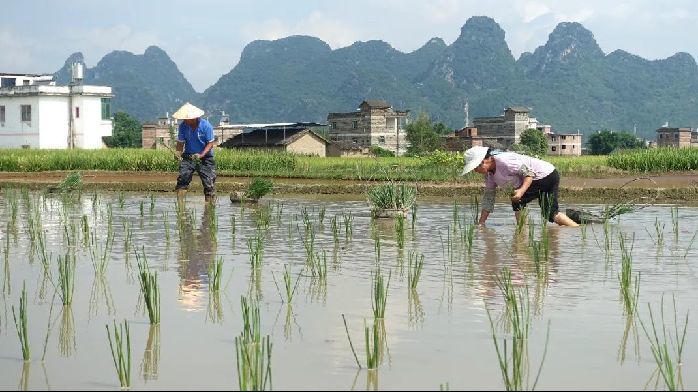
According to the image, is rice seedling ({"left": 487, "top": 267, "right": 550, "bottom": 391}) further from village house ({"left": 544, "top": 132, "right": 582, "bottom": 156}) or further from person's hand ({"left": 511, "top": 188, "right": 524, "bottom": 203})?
village house ({"left": 544, "top": 132, "right": 582, "bottom": 156})

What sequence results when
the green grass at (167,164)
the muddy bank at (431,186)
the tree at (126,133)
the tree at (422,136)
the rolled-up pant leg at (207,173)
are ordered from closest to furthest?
the rolled-up pant leg at (207,173) < the muddy bank at (431,186) < the green grass at (167,164) < the tree at (422,136) < the tree at (126,133)

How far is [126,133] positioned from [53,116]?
130 ft

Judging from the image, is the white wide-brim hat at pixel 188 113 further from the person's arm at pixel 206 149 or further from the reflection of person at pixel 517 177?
the reflection of person at pixel 517 177

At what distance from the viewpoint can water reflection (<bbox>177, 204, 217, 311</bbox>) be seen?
589 centimetres

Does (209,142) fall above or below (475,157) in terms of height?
above

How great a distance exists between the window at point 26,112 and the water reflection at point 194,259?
3891 cm

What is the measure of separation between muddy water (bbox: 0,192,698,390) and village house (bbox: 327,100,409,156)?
62758mm

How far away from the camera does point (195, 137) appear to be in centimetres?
1326

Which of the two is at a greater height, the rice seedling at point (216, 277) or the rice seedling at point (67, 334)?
the rice seedling at point (216, 277)

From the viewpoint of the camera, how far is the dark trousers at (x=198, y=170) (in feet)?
43.2

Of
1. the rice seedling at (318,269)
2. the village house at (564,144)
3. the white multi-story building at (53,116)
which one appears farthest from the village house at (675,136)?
the rice seedling at (318,269)

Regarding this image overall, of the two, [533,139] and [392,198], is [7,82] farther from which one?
[392,198]

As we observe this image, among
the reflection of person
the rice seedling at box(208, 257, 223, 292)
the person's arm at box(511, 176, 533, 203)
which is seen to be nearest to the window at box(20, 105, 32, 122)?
the reflection of person

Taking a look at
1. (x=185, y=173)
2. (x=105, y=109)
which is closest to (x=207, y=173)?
(x=185, y=173)
